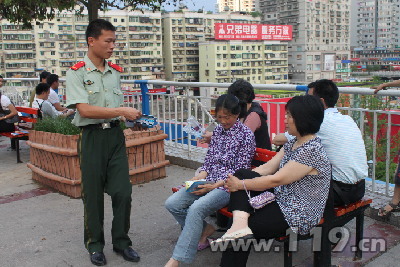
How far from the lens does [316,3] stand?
4796 inches

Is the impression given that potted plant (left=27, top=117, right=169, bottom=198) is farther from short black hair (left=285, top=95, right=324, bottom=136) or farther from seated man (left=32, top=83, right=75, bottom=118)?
short black hair (left=285, top=95, right=324, bottom=136)

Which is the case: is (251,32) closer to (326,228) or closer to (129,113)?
(129,113)

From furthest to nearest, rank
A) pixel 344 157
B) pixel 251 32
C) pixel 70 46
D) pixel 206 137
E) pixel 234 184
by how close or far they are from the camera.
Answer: pixel 251 32
pixel 70 46
pixel 206 137
pixel 344 157
pixel 234 184

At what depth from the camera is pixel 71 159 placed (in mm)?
5012

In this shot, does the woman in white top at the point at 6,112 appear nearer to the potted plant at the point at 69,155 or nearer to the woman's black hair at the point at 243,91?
the potted plant at the point at 69,155

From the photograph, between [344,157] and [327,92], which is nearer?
[344,157]

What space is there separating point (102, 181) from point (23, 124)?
15.1 ft

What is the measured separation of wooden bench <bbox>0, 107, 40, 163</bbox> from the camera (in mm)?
7074

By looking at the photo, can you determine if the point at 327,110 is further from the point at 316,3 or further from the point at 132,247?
the point at 316,3

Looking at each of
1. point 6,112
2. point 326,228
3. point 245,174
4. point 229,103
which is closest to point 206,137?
point 229,103

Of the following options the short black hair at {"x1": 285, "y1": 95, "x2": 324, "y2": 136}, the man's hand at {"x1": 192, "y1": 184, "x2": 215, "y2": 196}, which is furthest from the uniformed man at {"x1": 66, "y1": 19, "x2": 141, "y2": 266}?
the short black hair at {"x1": 285, "y1": 95, "x2": 324, "y2": 136}

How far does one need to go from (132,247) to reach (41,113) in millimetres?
3916

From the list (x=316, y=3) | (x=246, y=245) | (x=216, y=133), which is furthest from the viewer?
(x=316, y=3)

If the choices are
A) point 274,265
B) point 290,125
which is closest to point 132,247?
point 274,265
